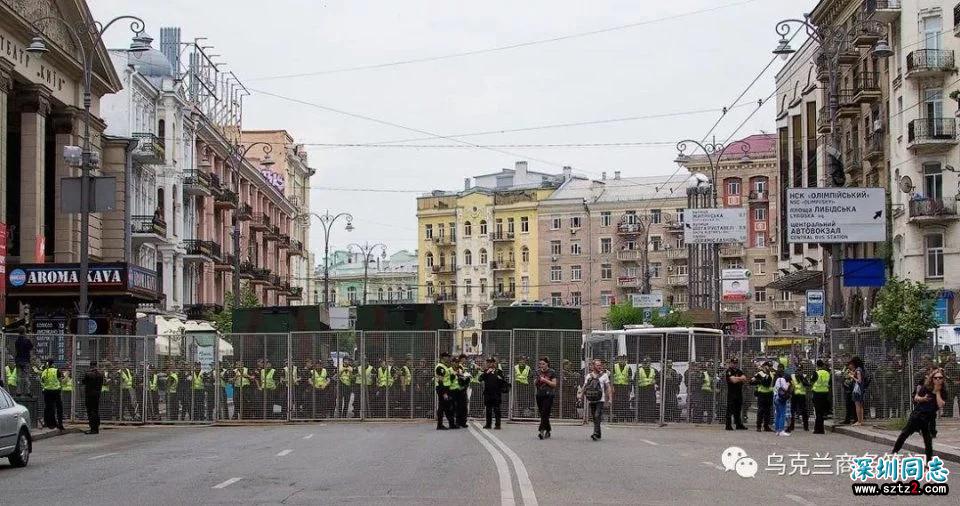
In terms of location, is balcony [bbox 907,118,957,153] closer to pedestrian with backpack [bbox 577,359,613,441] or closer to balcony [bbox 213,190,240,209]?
pedestrian with backpack [bbox 577,359,613,441]

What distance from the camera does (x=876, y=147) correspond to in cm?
5881

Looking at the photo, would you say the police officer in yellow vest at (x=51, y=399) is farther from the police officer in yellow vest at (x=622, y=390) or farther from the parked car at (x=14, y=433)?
the police officer in yellow vest at (x=622, y=390)

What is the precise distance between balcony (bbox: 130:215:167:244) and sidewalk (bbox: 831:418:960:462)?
4062cm

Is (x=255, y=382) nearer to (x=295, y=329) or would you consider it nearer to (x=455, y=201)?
(x=295, y=329)

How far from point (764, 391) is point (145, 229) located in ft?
134

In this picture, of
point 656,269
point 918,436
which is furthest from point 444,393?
point 656,269

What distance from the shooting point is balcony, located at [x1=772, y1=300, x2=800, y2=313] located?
10297 centimetres

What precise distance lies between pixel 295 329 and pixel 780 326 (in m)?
71.4

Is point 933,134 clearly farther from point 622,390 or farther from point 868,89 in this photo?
point 622,390

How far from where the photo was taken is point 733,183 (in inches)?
4171

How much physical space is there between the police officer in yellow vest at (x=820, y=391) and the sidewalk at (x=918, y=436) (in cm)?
49

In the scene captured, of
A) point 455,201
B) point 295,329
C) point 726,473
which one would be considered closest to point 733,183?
point 455,201

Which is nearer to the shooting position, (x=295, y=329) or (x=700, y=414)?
(x=700, y=414)

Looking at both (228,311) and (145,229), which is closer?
(145,229)
